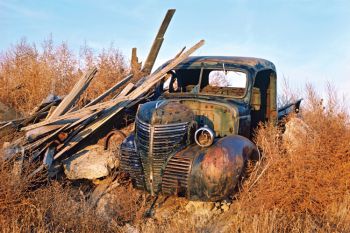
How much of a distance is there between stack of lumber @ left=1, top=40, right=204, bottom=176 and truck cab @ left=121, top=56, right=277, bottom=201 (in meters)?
0.80

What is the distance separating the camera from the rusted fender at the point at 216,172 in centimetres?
538

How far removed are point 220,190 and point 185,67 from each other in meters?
2.88

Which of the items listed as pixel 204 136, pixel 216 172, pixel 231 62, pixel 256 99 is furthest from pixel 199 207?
pixel 231 62

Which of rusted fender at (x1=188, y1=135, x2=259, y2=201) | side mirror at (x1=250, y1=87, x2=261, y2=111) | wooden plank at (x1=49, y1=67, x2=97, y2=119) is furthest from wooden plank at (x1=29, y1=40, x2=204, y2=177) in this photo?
rusted fender at (x1=188, y1=135, x2=259, y2=201)

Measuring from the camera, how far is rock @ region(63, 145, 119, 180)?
6969 millimetres

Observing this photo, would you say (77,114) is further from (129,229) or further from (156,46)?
(156,46)

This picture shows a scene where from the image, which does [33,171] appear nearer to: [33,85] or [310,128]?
[310,128]

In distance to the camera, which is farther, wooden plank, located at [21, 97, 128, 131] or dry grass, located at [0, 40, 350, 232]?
wooden plank, located at [21, 97, 128, 131]

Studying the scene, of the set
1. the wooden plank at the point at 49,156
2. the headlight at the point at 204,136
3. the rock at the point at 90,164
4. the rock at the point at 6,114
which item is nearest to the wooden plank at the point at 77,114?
the wooden plank at the point at 49,156

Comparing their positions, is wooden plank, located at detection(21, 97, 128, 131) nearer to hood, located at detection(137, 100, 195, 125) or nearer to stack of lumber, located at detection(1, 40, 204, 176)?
stack of lumber, located at detection(1, 40, 204, 176)

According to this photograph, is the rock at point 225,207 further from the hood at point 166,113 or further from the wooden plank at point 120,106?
the wooden plank at point 120,106

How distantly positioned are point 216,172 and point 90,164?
260 centimetres

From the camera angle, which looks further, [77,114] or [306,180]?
[77,114]

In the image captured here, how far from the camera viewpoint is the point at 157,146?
5770mm
